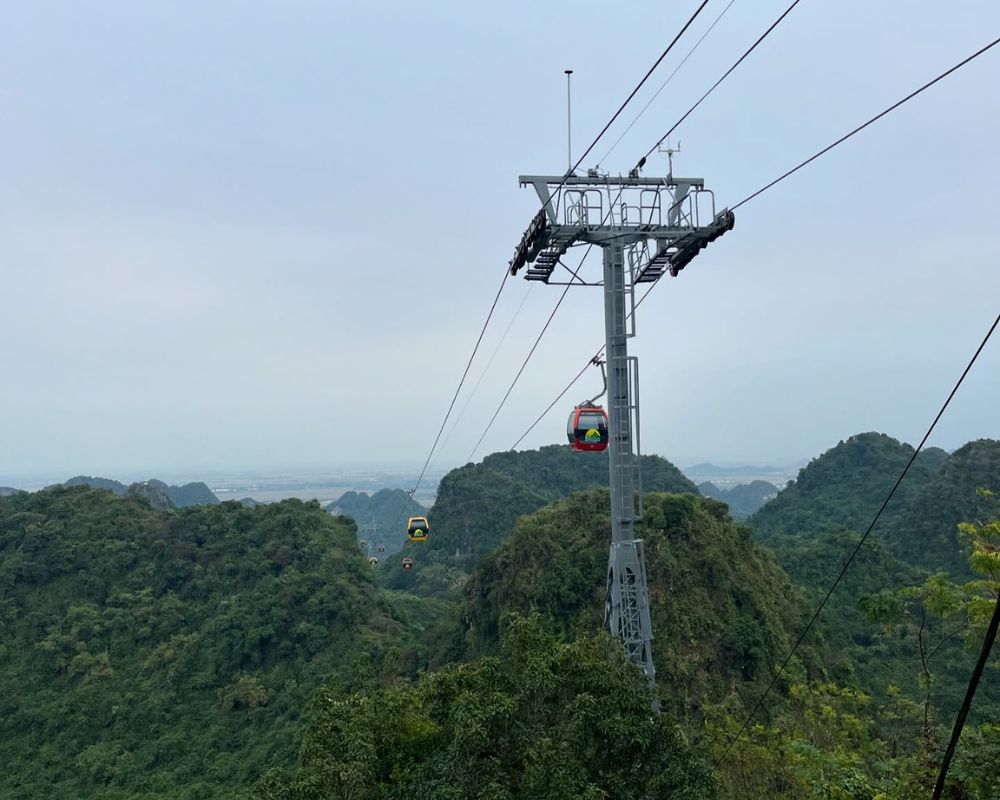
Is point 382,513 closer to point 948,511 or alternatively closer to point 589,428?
point 948,511

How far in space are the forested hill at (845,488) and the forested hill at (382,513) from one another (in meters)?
63.5

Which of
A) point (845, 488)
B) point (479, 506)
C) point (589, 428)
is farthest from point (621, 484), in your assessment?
point (845, 488)

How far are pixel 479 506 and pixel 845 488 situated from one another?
104 feet

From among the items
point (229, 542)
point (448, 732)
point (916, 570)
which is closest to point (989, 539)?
point (448, 732)

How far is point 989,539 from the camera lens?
7.58 metres

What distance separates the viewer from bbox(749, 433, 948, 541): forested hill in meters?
53.5

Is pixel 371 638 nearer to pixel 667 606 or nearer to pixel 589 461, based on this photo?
pixel 667 606

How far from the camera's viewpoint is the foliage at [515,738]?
613cm

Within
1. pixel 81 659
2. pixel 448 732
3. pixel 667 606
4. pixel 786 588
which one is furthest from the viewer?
pixel 81 659

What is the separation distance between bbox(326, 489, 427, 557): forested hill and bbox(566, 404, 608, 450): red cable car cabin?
102 m

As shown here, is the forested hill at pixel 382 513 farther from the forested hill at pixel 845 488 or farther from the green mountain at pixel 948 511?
the green mountain at pixel 948 511

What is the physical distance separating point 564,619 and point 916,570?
72.4ft

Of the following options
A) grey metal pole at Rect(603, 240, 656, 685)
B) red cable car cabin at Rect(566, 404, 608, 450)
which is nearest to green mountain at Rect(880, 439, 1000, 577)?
grey metal pole at Rect(603, 240, 656, 685)

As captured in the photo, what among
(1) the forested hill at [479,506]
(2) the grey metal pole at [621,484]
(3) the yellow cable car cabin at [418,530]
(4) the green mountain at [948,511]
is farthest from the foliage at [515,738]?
(1) the forested hill at [479,506]
